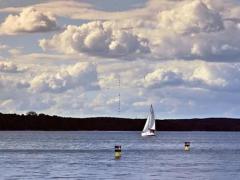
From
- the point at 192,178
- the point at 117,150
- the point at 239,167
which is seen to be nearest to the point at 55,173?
the point at 192,178

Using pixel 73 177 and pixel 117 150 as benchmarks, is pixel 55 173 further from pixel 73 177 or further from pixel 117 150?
pixel 117 150

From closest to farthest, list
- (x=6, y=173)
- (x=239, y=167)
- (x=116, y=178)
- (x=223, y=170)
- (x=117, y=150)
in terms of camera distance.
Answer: (x=116, y=178) < (x=6, y=173) < (x=223, y=170) < (x=239, y=167) < (x=117, y=150)

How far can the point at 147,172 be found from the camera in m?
86.5

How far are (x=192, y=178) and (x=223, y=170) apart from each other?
51.4 feet

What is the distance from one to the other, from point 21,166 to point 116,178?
2501cm

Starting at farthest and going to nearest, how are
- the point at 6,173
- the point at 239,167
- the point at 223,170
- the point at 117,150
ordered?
the point at 117,150
the point at 239,167
the point at 223,170
the point at 6,173

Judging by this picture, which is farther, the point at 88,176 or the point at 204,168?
the point at 204,168

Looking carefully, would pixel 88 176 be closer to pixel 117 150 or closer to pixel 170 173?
pixel 170 173

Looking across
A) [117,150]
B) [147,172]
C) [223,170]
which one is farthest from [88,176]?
[117,150]

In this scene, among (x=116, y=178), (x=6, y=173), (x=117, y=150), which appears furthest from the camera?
(x=117, y=150)

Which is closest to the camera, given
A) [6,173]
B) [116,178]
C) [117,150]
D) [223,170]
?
[116,178]

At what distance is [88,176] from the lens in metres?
80.1

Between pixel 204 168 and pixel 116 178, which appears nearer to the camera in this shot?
pixel 116 178

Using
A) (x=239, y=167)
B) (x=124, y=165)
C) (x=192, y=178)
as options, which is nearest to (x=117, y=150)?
(x=124, y=165)
